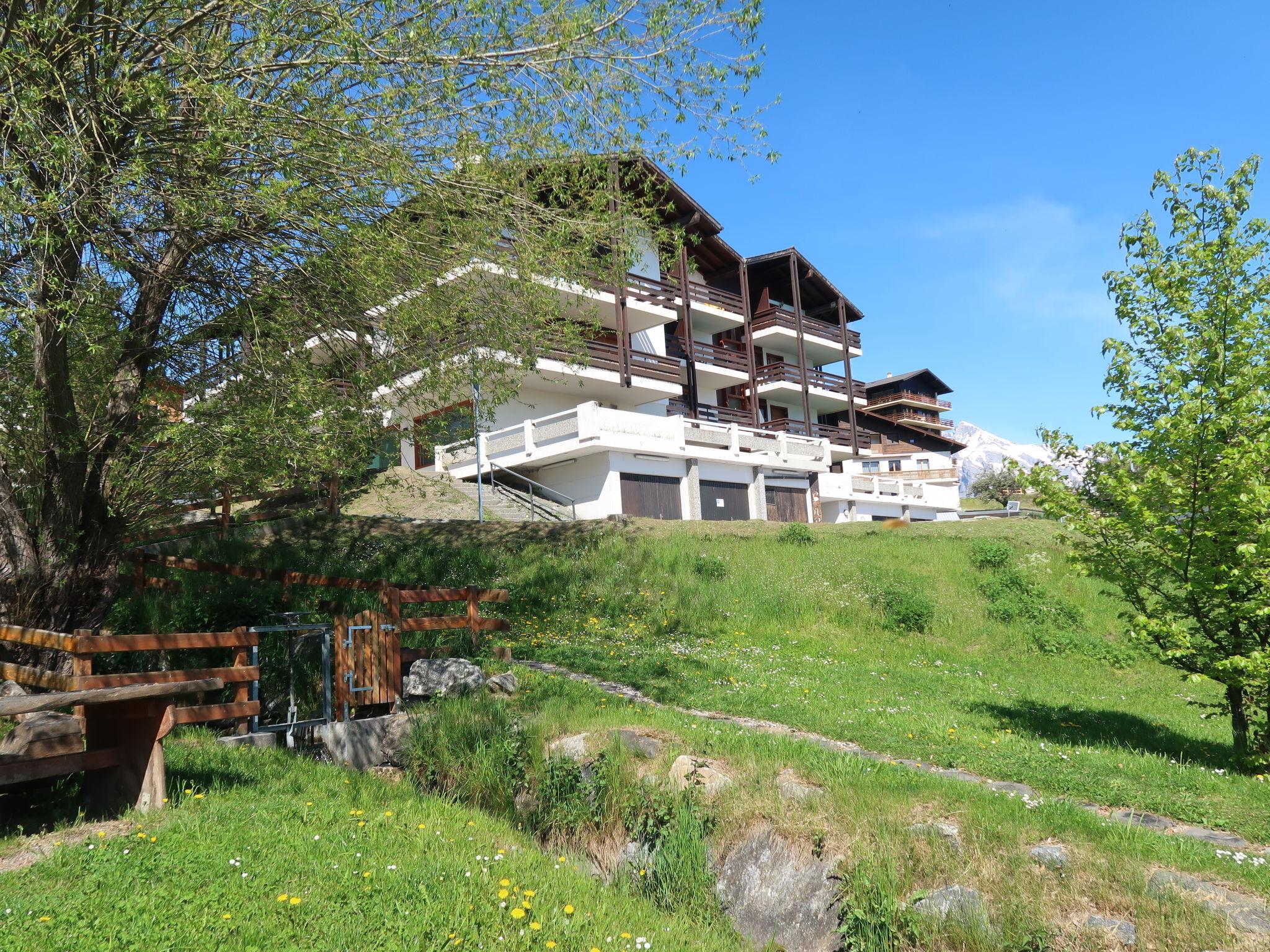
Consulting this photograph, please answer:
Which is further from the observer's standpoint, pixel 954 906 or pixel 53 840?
pixel 53 840

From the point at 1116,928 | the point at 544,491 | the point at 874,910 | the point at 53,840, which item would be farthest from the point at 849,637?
the point at 544,491

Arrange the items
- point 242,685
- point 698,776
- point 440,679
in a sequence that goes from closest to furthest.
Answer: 1. point 698,776
2. point 242,685
3. point 440,679

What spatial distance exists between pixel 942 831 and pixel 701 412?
31775mm

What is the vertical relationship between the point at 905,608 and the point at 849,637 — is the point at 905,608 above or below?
above

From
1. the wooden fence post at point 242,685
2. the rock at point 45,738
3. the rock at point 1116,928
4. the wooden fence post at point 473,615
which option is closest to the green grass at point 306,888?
the rock at point 45,738

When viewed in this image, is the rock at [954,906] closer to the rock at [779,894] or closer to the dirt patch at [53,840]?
the rock at [779,894]

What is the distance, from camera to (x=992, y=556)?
20.2 m

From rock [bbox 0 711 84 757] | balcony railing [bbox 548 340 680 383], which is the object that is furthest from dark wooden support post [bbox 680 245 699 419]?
rock [bbox 0 711 84 757]

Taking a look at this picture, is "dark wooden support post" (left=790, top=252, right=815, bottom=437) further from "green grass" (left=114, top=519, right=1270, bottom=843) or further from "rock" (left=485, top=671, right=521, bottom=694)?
"rock" (left=485, top=671, right=521, bottom=694)

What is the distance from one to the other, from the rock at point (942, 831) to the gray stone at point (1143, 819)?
1.46 metres

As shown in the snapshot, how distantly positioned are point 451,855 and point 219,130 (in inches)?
251

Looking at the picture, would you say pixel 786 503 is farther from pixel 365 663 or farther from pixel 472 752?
pixel 472 752

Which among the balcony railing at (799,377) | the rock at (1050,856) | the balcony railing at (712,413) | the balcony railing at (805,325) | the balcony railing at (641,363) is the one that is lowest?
the rock at (1050,856)

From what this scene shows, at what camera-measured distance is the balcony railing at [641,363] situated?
30.5m
